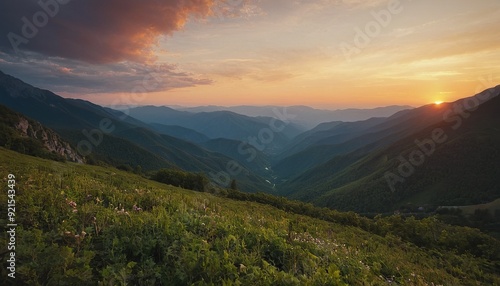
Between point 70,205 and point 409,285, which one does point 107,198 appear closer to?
point 70,205

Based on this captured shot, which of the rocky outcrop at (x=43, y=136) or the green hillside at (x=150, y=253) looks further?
the rocky outcrop at (x=43, y=136)

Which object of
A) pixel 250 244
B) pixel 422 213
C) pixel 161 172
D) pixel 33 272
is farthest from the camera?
pixel 422 213

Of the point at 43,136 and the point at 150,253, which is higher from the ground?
the point at 150,253

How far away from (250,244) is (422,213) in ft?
765

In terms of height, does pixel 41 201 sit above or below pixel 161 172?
above

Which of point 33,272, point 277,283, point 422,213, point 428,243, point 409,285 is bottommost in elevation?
point 422,213

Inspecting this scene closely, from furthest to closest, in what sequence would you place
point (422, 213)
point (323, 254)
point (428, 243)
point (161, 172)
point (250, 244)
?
point (422, 213)
point (161, 172)
point (428, 243)
point (323, 254)
point (250, 244)

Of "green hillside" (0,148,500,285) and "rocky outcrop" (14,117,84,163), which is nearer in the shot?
"green hillside" (0,148,500,285)

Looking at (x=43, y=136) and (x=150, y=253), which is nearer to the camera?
(x=150, y=253)

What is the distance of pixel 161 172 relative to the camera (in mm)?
75375

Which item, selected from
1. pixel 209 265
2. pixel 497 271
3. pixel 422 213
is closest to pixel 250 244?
pixel 209 265

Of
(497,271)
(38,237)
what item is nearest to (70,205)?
(38,237)

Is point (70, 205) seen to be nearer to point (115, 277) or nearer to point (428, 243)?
point (115, 277)

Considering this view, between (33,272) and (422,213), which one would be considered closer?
(33,272)
